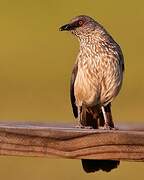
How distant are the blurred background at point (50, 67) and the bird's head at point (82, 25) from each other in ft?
7.98

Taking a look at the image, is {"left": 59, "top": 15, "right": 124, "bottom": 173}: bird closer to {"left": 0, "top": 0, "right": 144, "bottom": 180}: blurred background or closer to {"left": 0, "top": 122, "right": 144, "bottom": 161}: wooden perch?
{"left": 0, "top": 0, "right": 144, "bottom": 180}: blurred background

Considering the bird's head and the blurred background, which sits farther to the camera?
the blurred background

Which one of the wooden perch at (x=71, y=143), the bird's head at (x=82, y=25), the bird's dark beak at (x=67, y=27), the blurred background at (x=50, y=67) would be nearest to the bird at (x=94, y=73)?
the bird's head at (x=82, y=25)

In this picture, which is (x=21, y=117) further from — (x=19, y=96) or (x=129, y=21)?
(x=129, y=21)

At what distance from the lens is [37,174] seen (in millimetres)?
→ 9758

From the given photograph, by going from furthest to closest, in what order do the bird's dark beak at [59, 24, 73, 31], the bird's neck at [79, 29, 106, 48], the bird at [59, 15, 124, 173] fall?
the bird's neck at [79, 29, 106, 48] < the bird at [59, 15, 124, 173] < the bird's dark beak at [59, 24, 73, 31]

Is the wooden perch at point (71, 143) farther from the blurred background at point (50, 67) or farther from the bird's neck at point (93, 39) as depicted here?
the blurred background at point (50, 67)

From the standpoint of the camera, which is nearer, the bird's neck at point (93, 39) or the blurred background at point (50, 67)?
the bird's neck at point (93, 39)

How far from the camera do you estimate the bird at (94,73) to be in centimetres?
704

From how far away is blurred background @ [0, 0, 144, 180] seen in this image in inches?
418

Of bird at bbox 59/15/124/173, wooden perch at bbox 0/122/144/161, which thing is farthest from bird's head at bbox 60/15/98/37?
wooden perch at bbox 0/122/144/161

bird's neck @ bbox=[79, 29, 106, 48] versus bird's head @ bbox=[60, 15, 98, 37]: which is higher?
bird's head @ bbox=[60, 15, 98, 37]

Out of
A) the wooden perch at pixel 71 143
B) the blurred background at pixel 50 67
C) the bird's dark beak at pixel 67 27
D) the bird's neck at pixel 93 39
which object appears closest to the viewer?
the wooden perch at pixel 71 143

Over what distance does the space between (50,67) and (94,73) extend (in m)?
14.8
